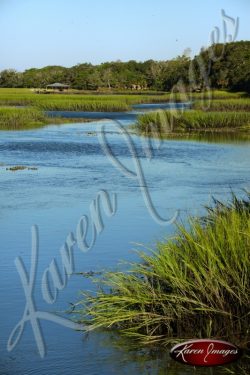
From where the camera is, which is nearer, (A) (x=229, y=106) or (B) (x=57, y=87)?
(A) (x=229, y=106)

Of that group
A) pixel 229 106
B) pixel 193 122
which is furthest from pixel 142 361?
pixel 229 106

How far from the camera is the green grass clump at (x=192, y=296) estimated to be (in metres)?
5.41

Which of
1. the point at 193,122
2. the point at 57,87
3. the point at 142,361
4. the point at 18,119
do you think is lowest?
the point at 142,361

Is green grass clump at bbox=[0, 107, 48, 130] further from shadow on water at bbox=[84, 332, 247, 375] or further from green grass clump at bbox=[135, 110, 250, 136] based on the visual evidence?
shadow on water at bbox=[84, 332, 247, 375]

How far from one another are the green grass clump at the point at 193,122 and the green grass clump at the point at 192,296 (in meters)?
24.1

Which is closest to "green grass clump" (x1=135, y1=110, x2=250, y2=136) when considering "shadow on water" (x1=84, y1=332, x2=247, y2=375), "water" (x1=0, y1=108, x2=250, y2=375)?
"water" (x1=0, y1=108, x2=250, y2=375)

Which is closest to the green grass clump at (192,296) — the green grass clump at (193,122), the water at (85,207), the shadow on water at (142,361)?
the shadow on water at (142,361)

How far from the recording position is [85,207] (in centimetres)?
1205

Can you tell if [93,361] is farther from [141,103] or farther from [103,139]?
[141,103]

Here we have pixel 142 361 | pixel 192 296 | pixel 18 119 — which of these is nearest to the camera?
pixel 142 361

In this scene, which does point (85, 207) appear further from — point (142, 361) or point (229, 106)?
point (229, 106)

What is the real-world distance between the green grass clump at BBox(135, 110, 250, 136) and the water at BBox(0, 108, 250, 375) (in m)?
3.89

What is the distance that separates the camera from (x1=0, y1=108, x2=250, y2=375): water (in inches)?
215

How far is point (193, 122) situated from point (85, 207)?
19.3 metres
